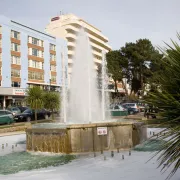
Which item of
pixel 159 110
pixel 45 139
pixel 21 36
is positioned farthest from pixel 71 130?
pixel 21 36

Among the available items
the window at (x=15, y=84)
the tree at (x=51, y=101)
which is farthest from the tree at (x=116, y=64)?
the tree at (x=51, y=101)

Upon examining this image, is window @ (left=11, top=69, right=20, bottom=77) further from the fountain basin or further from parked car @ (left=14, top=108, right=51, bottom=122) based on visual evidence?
the fountain basin

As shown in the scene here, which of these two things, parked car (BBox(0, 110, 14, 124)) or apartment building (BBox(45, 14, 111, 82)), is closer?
parked car (BBox(0, 110, 14, 124))

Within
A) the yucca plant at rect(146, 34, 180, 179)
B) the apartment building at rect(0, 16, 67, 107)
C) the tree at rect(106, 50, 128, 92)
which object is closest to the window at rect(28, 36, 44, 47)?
the apartment building at rect(0, 16, 67, 107)

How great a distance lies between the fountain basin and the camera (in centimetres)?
1062

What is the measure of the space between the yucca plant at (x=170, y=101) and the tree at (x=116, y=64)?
165 feet

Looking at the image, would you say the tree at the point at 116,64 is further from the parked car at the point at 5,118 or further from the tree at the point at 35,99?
the parked car at the point at 5,118

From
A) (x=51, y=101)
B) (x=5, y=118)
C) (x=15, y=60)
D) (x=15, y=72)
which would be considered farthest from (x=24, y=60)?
(x=5, y=118)

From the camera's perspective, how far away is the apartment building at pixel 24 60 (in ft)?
157

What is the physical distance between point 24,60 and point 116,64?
696 inches

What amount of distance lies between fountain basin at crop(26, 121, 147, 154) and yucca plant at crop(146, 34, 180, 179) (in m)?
5.70

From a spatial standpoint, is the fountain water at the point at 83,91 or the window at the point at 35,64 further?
the window at the point at 35,64

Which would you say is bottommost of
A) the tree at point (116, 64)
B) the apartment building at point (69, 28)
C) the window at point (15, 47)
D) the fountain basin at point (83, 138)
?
the fountain basin at point (83, 138)

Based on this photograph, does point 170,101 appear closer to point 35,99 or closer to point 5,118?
point 5,118
